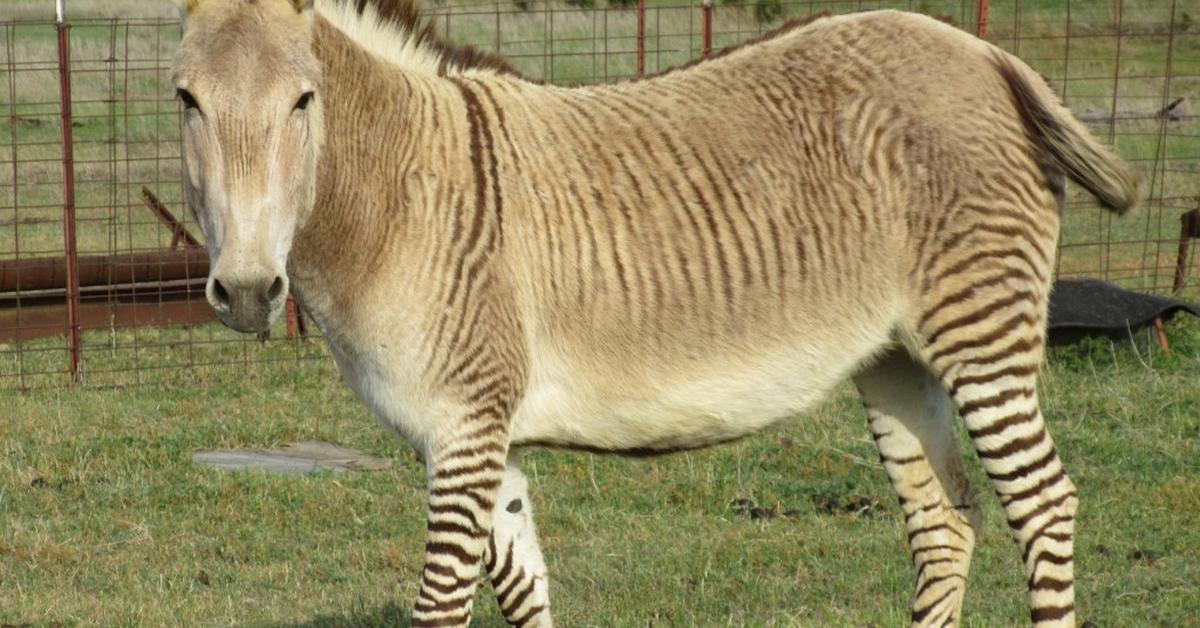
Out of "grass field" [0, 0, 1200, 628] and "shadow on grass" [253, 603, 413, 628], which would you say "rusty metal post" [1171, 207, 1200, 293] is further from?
"shadow on grass" [253, 603, 413, 628]

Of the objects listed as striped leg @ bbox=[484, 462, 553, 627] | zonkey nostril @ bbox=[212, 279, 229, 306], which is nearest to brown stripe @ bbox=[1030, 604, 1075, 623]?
striped leg @ bbox=[484, 462, 553, 627]

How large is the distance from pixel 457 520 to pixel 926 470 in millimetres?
1988

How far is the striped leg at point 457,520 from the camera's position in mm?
4930

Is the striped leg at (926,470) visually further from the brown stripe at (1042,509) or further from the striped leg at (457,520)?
the striped leg at (457,520)

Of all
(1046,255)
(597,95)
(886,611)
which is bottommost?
(886,611)

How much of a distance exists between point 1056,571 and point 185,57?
3.41 meters

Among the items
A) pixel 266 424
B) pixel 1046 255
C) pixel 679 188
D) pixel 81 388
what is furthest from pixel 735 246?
pixel 81 388

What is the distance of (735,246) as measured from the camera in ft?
17.9

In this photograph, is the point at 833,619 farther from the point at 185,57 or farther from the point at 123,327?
the point at 123,327

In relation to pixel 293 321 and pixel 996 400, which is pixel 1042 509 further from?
pixel 293 321

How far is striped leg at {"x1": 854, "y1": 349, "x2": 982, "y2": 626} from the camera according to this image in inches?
233

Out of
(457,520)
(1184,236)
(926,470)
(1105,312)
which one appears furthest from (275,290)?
(1184,236)

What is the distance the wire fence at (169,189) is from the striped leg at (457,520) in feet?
4.86

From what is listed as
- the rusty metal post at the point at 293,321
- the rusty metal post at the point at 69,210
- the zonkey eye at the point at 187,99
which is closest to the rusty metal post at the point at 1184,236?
the rusty metal post at the point at 293,321
